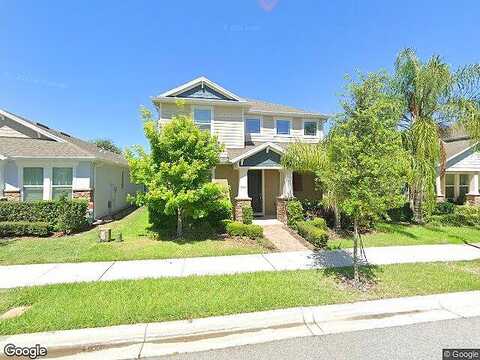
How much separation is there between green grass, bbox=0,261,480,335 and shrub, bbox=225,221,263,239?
3668mm

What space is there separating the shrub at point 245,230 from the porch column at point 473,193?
1737cm

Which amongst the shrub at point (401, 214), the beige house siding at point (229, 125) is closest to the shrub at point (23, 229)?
the beige house siding at point (229, 125)

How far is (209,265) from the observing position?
7.54 meters

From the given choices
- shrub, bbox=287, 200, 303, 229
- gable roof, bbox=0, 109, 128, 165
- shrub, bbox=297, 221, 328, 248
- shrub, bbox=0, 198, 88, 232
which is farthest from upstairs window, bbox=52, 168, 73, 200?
shrub, bbox=297, 221, 328, 248

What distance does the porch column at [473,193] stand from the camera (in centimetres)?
1905

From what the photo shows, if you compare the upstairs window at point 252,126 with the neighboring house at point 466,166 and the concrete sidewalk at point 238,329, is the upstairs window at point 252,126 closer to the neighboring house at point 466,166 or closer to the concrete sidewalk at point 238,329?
the neighboring house at point 466,166

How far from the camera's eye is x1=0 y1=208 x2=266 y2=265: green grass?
8148mm

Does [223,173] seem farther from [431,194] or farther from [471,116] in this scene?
[471,116]

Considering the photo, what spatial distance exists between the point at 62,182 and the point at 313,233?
11776mm

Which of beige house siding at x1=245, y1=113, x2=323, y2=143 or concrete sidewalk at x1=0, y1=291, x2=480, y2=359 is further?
beige house siding at x1=245, y1=113, x2=323, y2=143

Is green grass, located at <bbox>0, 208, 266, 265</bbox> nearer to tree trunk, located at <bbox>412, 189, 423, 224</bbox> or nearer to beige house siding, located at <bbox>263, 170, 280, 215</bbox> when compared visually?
beige house siding, located at <bbox>263, 170, 280, 215</bbox>

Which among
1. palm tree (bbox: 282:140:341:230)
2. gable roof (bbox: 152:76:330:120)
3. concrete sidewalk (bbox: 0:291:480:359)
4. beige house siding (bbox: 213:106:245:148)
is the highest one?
gable roof (bbox: 152:76:330:120)

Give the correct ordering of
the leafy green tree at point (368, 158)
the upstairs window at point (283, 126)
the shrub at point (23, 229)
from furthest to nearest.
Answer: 1. the upstairs window at point (283, 126)
2. the shrub at point (23, 229)
3. the leafy green tree at point (368, 158)

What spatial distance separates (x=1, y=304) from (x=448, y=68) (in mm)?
17909
